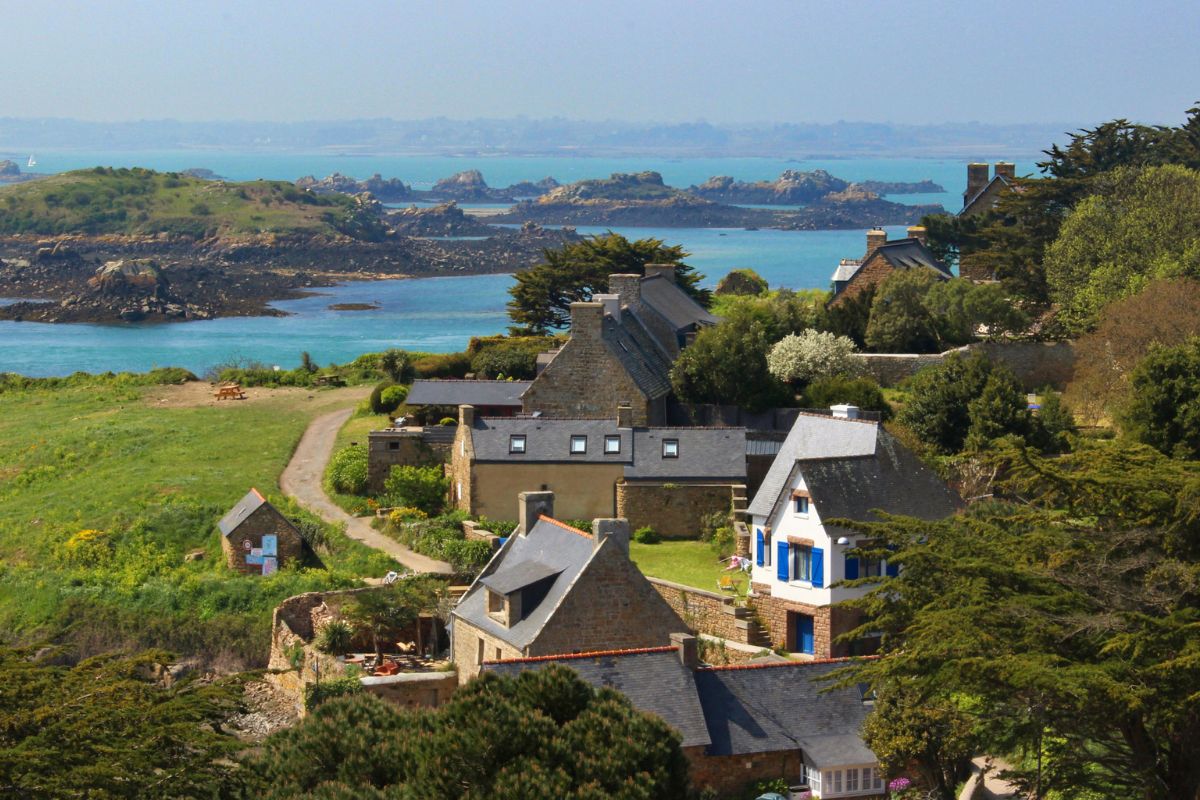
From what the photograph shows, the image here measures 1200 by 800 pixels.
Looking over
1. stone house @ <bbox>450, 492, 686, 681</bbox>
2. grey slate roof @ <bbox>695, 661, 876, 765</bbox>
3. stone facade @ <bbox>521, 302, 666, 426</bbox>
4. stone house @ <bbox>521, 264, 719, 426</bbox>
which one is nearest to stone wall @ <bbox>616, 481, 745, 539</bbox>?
stone house @ <bbox>521, 264, 719, 426</bbox>

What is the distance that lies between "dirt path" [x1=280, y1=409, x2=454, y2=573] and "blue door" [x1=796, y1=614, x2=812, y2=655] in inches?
332

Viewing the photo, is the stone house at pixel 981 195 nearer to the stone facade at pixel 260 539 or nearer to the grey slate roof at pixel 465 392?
the grey slate roof at pixel 465 392

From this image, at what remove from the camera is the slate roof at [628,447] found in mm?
38938

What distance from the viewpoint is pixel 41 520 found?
1741 inches

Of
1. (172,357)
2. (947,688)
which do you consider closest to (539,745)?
(947,688)

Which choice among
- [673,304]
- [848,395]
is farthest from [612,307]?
[848,395]

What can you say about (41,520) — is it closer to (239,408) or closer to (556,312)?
(239,408)

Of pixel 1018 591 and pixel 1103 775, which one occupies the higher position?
pixel 1018 591

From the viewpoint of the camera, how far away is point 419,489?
135ft

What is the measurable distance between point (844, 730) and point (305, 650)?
1255cm

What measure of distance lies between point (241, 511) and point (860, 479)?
15.1 m

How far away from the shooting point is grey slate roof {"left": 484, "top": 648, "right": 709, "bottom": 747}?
24.2 m

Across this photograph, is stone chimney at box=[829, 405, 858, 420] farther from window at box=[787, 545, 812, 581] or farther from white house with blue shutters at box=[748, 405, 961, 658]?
window at box=[787, 545, 812, 581]

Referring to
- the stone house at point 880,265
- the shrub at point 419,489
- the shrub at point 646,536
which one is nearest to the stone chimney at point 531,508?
the shrub at point 646,536
